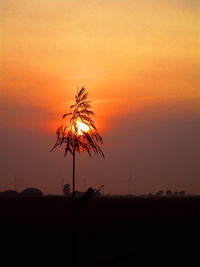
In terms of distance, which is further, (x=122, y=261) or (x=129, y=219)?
(x=129, y=219)

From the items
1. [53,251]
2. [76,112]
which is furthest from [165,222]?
[76,112]

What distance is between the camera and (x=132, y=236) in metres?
34.2

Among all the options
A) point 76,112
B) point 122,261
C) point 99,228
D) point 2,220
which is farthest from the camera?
point 2,220

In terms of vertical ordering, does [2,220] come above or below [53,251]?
above

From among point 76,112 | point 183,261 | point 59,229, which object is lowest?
point 183,261

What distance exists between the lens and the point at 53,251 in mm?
29047

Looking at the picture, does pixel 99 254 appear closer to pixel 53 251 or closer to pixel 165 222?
pixel 53 251

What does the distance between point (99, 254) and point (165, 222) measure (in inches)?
594

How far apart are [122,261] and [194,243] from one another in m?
6.59

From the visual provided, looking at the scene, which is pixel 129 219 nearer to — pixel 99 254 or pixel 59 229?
pixel 59 229

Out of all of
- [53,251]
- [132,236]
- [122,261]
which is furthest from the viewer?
[132,236]

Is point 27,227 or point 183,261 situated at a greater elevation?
point 27,227

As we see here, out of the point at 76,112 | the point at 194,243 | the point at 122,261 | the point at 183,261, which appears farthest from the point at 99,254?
the point at 76,112

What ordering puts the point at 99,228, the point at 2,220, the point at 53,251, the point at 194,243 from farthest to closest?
the point at 2,220 < the point at 99,228 < the point at 194,243 < the point at 53,251
